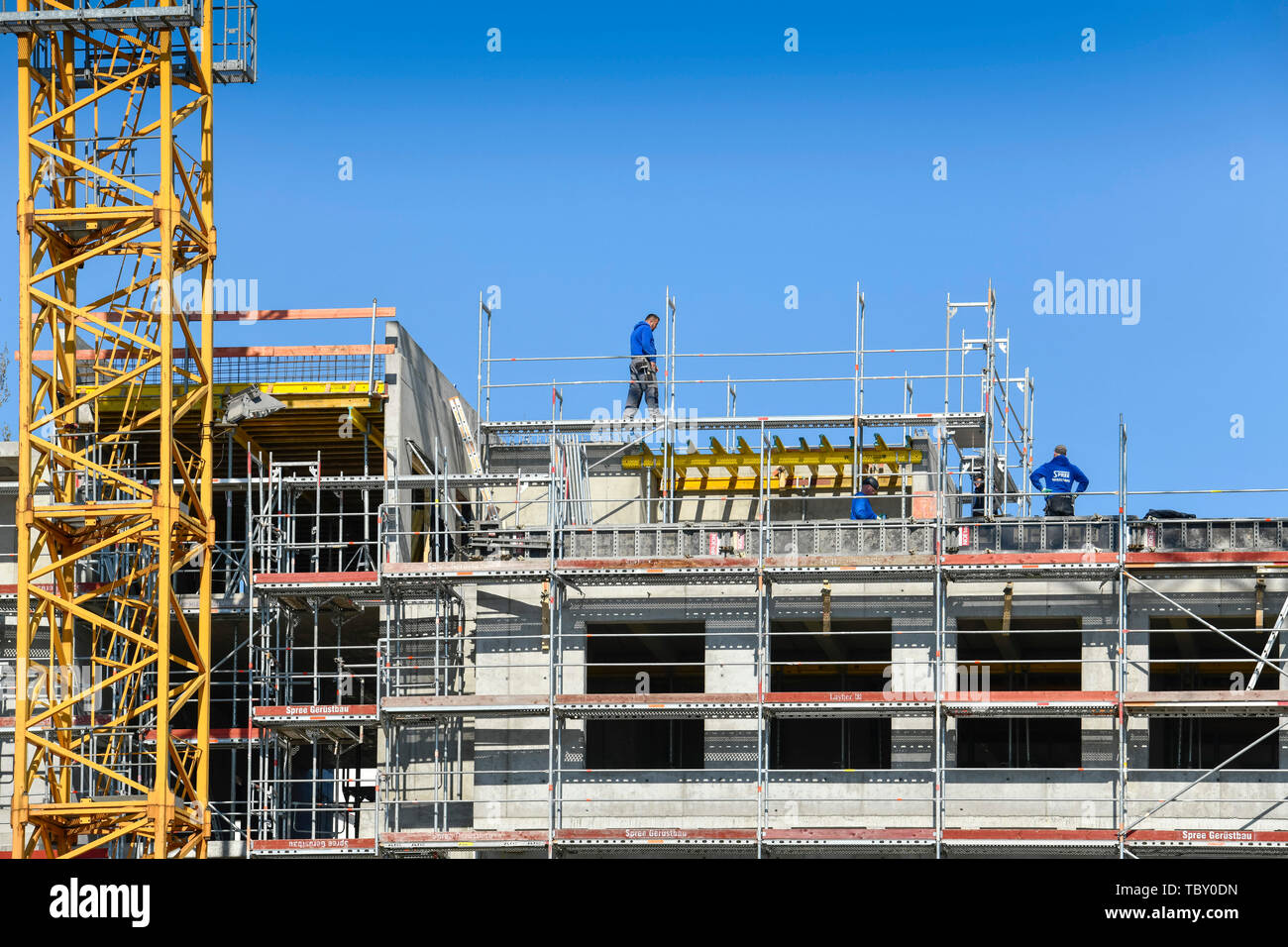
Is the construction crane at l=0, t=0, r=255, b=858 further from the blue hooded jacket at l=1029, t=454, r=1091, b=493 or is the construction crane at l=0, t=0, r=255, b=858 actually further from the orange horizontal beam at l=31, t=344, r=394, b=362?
the blue hooded jacket at l=1029, t=454, r=1091, b=493

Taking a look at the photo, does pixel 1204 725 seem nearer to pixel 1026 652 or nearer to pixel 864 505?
pixel 1026 652

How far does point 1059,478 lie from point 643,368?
26.0ft

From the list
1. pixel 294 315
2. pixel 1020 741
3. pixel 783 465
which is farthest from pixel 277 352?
pixel 1020 741

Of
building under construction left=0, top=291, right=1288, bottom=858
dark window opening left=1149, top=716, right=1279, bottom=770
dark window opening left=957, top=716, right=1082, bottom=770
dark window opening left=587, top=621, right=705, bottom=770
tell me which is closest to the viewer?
building under construction left=0, top=291, right=1288, bottom=858

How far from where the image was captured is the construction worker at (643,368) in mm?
38562

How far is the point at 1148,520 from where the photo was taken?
32938 mm

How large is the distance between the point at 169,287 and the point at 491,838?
10328 millimetres

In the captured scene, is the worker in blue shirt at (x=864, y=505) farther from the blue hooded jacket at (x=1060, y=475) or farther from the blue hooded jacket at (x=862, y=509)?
the blue hooded jacket at (x=1060, y=475)

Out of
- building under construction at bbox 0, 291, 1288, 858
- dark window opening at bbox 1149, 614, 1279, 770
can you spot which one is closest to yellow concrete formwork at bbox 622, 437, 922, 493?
building under construction at bbox 0, 291, 1288, 858

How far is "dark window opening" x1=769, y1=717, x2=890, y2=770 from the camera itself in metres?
38.0

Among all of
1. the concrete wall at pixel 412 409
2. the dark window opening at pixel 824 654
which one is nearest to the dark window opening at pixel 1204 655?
the dark window opening at pixel 824 654

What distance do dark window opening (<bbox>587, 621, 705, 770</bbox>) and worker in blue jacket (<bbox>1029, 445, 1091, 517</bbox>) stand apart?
6.67 meters

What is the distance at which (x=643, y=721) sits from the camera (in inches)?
1542
